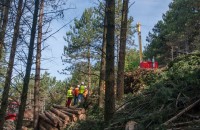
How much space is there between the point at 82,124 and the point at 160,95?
356 cm

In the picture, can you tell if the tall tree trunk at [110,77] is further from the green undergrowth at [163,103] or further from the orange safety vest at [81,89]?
the orange safety vest at [81,89]

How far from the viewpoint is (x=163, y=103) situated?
732 cm

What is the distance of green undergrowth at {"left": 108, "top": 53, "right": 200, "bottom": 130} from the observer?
6588 millimetres

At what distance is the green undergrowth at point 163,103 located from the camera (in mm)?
6588

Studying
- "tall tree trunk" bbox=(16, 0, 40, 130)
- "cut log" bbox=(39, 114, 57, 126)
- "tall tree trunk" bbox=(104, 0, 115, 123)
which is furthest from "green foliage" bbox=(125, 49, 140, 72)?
"tall tree trunk" bbox=(16, 0, 40, 130)

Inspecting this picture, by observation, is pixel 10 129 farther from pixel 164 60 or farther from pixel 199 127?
pixel 164 60

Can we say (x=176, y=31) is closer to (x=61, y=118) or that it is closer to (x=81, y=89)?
(x=81, y=89)

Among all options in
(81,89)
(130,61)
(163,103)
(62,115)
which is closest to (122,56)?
(62,115)

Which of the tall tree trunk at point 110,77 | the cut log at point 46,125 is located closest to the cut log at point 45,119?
the cut log at point 46,125

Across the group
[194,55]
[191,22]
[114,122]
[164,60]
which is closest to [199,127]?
[114,122]

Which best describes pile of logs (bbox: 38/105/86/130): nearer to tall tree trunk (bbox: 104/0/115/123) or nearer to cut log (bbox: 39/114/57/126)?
cut log (bbox: 39/114/57/126)

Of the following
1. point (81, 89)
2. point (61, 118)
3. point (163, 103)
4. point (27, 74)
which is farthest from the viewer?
point (81, 89)

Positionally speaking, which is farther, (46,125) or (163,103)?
(46,125)

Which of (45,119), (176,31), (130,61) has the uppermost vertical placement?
(176,31)
